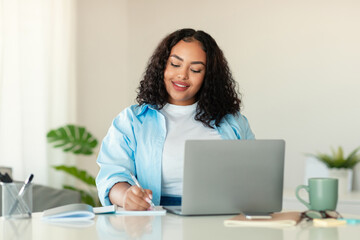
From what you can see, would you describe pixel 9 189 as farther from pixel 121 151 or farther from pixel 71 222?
pixel 121 151

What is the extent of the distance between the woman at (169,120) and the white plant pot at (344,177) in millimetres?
1910

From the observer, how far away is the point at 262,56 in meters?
4.58

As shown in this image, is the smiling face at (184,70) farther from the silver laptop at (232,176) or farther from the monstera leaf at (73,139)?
the monstera leaf at (73,139)

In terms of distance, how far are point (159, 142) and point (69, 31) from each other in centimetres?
303

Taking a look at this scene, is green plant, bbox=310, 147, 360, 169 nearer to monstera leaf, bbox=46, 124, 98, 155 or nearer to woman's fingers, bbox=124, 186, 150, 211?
monstera leaf, bbox=46, 124, 98, 155

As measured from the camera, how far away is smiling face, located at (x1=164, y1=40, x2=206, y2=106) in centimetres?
226

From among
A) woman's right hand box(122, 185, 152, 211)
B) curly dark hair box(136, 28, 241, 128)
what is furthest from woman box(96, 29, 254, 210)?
woman's right hand box(122, 185, 152, 211)

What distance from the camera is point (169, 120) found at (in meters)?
2.28

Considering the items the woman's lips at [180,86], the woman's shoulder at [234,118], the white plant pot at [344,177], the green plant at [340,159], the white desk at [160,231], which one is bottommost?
the white plant pot at [344,177]

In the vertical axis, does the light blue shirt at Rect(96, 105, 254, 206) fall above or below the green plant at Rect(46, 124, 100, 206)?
above

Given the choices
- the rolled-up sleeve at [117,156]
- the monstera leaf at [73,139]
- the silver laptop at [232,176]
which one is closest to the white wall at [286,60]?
the monstera leaf at [73,139]

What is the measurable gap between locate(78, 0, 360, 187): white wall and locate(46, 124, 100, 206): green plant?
370 millimetres

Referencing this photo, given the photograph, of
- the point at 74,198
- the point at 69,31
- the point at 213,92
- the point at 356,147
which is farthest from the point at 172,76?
the point at 69,31

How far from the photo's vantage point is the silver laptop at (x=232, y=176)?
1.73m
